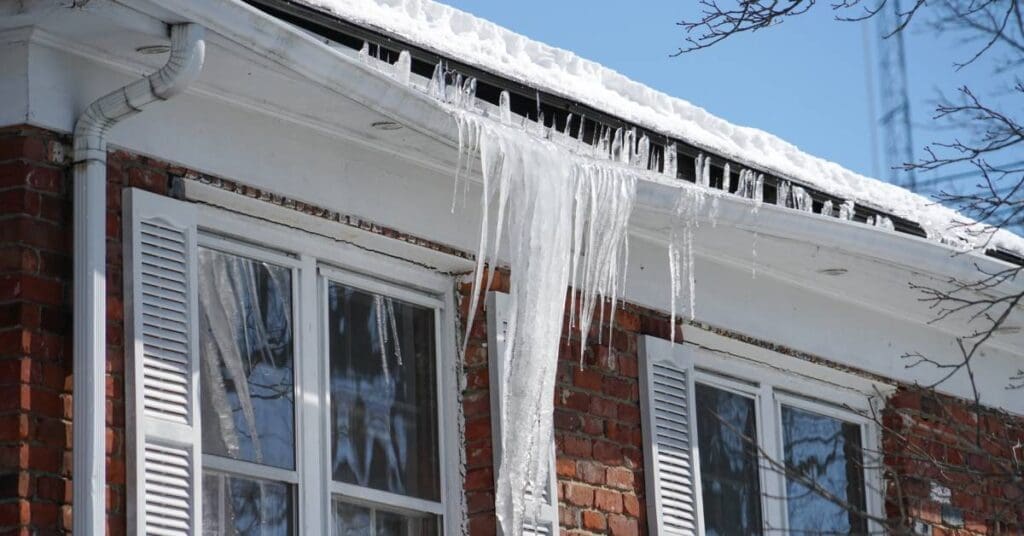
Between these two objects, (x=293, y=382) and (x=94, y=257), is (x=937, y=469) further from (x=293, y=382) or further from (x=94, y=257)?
(x=94, y=257)

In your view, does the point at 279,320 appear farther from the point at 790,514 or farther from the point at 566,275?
the point at 790,514

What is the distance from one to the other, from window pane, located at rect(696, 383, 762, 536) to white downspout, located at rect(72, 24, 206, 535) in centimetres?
300

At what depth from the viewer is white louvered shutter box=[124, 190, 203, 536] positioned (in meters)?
5.63

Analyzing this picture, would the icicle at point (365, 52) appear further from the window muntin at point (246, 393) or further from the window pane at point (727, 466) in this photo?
the window pane at point (727, 466)

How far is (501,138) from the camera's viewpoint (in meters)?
6.52

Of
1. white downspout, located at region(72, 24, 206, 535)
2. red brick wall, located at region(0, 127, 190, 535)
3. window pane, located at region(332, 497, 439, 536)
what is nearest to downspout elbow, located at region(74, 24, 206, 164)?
white downspout, located at region(72, 24, 206, 535)

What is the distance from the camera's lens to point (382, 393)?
683 centimetres

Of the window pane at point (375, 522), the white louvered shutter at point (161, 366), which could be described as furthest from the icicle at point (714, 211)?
the white louvered shutter at point (161, 366)

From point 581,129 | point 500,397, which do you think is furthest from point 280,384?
point 581,129

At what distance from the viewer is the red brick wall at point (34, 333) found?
17.8ft

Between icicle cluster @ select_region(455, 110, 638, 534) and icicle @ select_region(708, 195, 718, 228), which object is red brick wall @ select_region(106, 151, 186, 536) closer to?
icicle cluster @ select_region(455, 110, 638, 534)

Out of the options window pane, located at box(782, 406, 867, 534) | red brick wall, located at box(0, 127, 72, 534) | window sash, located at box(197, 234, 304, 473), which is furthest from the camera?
window pane, located at box(782, 406, 867, 534)

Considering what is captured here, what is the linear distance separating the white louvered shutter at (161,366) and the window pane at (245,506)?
0.85ft

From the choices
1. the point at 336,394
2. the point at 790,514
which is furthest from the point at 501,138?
the point at 790,514
